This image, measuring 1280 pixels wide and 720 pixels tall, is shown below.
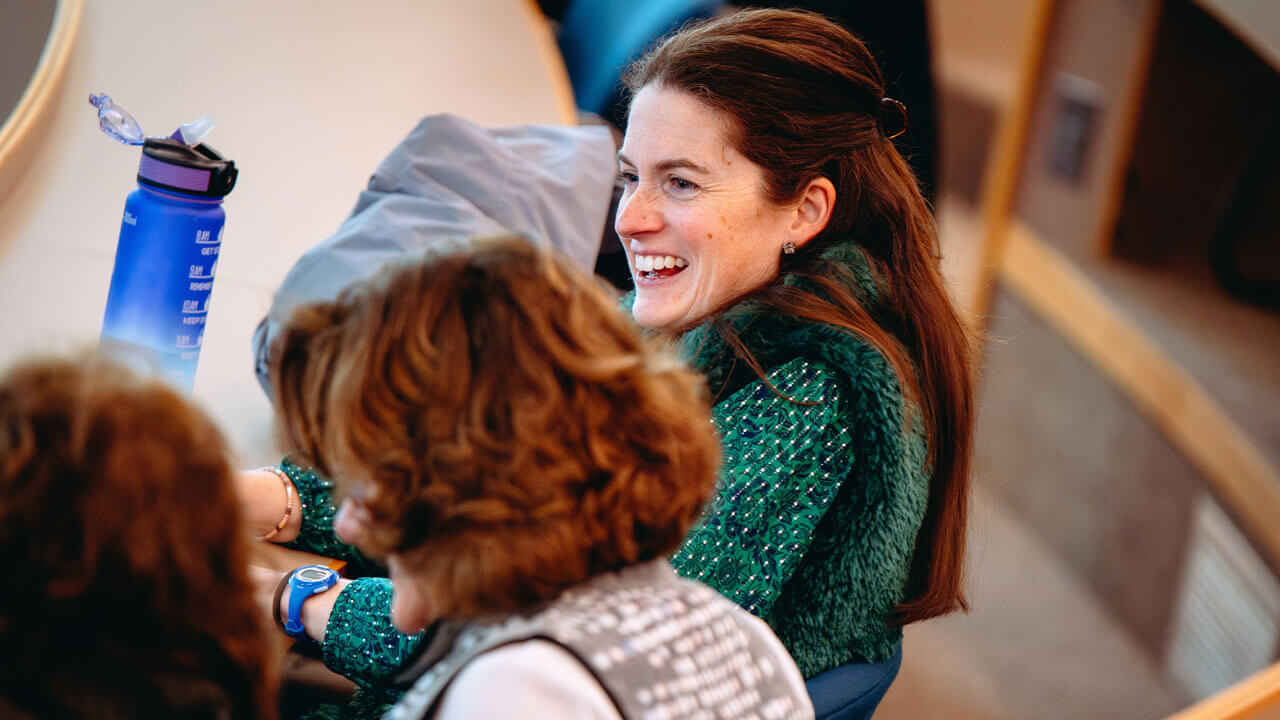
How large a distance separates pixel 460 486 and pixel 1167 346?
3264 millimetres

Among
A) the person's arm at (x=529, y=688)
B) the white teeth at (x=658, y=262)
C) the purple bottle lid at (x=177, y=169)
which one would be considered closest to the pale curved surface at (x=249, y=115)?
the purple bottle lid at (x=177, y=169)

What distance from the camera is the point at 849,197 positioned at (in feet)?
4.71

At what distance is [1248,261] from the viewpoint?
3.52m

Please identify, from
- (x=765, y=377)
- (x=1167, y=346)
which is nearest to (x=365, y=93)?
(x=765, y=377)

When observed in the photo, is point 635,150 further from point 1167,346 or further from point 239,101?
point 1167,346

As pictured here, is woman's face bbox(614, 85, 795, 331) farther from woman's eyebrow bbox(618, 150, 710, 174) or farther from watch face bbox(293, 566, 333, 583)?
watch face bbox(293, 566, 333, 583)

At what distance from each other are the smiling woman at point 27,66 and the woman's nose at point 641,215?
0.97 m

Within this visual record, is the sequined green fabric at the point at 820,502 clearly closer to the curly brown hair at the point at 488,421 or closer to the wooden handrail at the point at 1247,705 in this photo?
the curly brown hair at the point at 488,421

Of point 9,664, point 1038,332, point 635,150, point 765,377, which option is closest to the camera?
point 9,664

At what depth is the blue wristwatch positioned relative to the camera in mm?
1243

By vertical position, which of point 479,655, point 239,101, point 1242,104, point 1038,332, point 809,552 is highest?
point 1242,104

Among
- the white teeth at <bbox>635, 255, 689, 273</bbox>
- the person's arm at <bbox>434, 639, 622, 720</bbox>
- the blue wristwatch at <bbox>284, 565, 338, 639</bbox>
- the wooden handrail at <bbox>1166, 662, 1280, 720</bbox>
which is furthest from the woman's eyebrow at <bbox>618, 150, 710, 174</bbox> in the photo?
the wooden handrail at <bbox>1166, 662, 1280, 720</bbox>

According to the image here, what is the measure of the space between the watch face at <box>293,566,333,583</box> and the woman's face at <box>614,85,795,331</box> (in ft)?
1.66

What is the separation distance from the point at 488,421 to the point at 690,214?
743 mm
